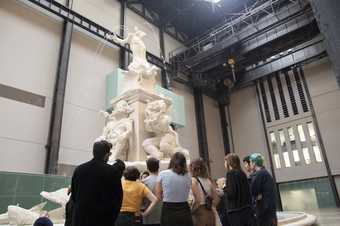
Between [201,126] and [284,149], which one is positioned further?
[201,126]

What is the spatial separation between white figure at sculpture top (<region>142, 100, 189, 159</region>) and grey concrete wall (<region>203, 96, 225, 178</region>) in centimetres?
987

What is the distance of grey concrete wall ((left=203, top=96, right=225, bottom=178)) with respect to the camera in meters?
14.0

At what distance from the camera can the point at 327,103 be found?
12297 millimetres

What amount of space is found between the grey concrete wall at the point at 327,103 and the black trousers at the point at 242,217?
1144 cm

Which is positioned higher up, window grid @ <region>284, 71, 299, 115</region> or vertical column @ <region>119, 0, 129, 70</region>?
vertical column @ <region>119, 0, 129, 70</region>

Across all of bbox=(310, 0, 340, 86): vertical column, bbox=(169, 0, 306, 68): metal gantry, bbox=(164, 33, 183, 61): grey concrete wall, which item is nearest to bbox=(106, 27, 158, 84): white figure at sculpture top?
bbox=(310, 0, 340, 86): vertical column

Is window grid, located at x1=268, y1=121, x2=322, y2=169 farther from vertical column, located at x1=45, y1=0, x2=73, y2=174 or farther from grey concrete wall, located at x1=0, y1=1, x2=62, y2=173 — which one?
grey concrete wall, located at x1=0, y1=1, x2=62, y2=173

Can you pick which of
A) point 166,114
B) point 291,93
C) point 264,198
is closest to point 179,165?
point 264,198

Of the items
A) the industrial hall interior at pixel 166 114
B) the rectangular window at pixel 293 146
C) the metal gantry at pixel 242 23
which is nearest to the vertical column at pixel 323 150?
the industrial hall interior at pixel 166 114

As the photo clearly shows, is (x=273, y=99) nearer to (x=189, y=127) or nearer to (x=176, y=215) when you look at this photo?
(x=189, y=127)

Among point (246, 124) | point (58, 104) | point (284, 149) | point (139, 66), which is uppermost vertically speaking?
point (246, 124)

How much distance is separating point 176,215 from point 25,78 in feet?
24.1

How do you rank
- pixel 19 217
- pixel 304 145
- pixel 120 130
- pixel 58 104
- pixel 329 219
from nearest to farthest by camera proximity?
pixel 19 217 → pixel 120 130 → pixel 329 219 → pixel 58 104 → pixel 304 145

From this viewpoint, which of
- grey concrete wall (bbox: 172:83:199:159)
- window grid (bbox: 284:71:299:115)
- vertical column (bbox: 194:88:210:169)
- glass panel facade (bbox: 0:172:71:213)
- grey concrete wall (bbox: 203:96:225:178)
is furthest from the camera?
grey concrete wall (bbox: 203:96:225:178)
